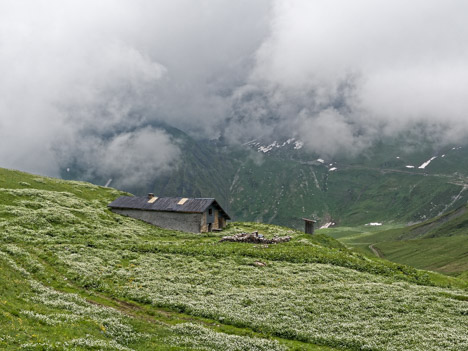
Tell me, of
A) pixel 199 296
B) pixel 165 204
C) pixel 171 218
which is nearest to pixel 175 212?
pixel 171 218

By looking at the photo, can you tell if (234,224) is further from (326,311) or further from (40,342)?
(40,342)

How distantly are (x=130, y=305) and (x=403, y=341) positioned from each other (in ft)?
72.7

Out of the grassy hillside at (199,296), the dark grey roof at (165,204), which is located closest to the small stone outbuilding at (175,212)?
the dark grey roof at (165,204)

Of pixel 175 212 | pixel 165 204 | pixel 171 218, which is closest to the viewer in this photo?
pixel 175 212

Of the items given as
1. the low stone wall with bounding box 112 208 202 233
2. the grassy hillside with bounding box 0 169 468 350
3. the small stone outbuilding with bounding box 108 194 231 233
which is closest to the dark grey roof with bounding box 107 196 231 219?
the small stone outbuilding with bounding box 108 194 231 233

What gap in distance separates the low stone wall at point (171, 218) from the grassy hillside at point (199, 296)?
60.5 feet

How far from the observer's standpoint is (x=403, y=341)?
24.2 m

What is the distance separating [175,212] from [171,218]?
175 centimetres

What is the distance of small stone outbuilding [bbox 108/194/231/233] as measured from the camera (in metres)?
72.8

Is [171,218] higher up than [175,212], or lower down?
lower down

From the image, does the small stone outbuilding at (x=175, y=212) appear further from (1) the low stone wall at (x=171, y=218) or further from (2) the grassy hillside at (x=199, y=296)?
(2) the grassy hillside at (x=199, y=296)

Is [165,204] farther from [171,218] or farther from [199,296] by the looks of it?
[199,296]

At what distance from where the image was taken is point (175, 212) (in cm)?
7400

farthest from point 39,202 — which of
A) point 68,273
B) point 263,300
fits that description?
point 263,300
